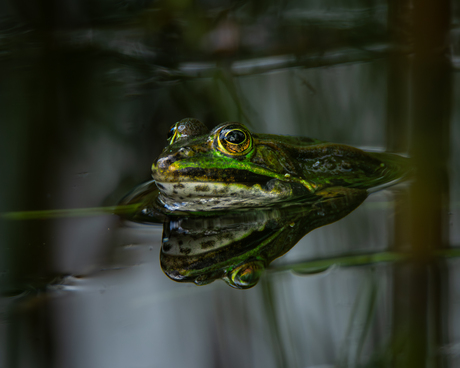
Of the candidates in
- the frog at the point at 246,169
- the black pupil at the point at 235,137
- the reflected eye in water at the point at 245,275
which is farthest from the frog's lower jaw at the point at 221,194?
the reflected eye in water at the point at 245,275

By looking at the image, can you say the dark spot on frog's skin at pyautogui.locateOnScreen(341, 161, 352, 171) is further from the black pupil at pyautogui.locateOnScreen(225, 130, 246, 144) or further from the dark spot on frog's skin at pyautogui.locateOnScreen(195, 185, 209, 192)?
the dark spot on frog's skin at pyautogui.locateOnScreen(195, 185, 209, 192)

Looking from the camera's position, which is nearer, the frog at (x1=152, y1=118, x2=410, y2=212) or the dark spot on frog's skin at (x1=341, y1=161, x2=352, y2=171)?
the frog at (x1=152, y1=118, x2=410, y2=212)

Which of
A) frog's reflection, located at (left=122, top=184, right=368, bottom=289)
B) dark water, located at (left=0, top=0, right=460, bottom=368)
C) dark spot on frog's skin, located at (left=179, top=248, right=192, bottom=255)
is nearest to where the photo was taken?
dark water, located at (left=0, top=0, right=460, bottom=368)

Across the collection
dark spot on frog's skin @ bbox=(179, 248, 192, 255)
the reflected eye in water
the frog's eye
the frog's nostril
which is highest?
the frog's eye

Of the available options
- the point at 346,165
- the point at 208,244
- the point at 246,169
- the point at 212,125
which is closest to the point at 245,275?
the point at 208,244

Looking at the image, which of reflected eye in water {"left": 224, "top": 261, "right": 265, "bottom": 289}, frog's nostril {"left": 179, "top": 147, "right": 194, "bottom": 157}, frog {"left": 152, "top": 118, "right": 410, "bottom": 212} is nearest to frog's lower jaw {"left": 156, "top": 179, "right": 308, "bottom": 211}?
frog {"left": 152, "top": 118, "right": 410, "bottom": 212}

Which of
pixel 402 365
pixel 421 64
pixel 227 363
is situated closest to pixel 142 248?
pixel 227 363

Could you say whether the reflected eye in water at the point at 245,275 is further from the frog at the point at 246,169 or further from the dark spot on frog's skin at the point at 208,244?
the frog at the point at 246,169
